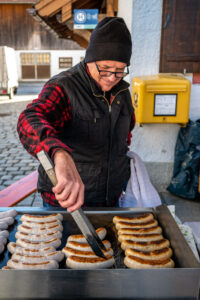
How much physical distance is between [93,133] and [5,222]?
93 cm

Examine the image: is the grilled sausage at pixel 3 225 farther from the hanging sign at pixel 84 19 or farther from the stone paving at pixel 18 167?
the hanging sign at pixel 84 19

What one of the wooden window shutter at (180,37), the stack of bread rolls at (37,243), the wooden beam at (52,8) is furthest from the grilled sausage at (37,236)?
the wooden beam at (52,8)

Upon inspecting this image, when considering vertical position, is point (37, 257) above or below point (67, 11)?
below

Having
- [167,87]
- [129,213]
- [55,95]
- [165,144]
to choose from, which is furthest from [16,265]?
[165,144]

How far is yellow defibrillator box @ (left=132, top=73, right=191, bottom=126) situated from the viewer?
4594mm

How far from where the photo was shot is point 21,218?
7.29ft

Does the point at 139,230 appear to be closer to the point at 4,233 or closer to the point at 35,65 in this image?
the point at 4,233

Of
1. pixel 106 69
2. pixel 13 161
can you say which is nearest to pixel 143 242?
pixel 106 69

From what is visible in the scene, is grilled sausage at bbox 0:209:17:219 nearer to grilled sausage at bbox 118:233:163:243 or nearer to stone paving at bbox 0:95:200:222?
grilled sausage at bbox 118:233:163:243

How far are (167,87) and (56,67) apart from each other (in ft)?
113

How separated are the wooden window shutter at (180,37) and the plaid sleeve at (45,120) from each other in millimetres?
3356

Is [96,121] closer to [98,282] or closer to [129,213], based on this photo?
[129,213]

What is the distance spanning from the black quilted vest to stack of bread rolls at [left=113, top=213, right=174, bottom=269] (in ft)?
1.09

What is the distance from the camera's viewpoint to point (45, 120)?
1.89m
